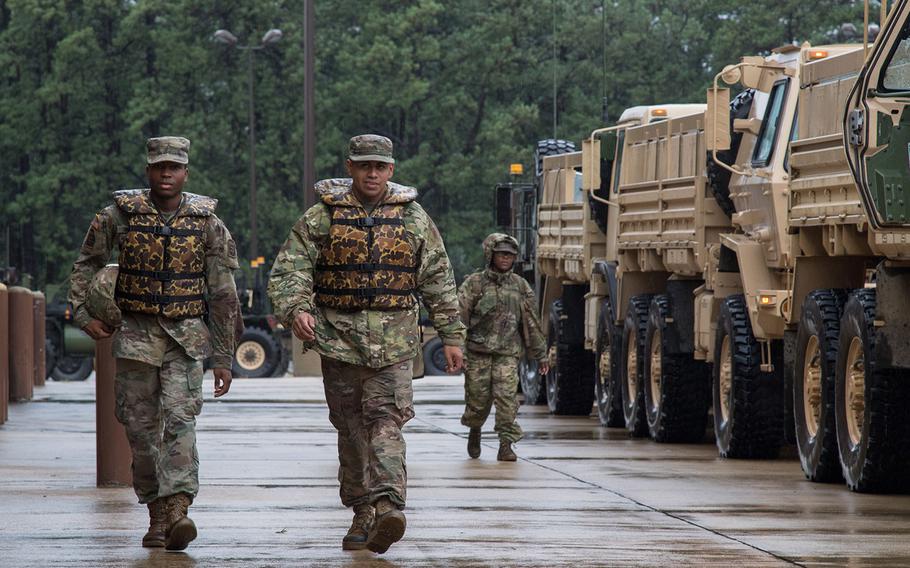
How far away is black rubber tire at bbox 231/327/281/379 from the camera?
41.1 m

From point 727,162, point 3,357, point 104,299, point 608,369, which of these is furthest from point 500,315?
point 104,299

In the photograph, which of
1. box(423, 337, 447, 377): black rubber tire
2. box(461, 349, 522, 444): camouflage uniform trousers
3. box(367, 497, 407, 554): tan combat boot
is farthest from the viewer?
box(423, 337, 447, 377): black rubber tire

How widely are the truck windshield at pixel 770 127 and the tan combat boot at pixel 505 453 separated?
2.82m

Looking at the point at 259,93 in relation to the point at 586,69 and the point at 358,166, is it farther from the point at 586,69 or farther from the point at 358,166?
the point at 358,166

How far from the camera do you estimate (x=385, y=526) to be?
9992mm

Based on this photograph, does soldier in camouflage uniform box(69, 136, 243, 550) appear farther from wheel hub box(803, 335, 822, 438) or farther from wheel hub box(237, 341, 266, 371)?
wheel hub box(237, 341, 266, 371)

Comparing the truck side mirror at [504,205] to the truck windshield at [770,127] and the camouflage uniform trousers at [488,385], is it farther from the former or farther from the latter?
the truck windshield at [770,127]

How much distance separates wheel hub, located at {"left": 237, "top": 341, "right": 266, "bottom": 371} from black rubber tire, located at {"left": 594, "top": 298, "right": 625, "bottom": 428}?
19.3 metres

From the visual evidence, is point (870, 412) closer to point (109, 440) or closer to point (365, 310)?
point (365, 310)

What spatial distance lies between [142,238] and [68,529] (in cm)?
166

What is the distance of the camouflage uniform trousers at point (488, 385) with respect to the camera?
56.7 ft

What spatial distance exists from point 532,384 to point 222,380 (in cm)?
1651

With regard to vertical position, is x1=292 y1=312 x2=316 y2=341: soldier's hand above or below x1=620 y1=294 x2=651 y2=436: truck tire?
above

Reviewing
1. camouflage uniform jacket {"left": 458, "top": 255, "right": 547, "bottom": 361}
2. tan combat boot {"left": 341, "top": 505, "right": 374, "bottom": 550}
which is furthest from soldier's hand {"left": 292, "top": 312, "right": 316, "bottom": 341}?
camouflage uniform jacket {"left": 458, "top": 255, "right": 547, "bottom": 361}
